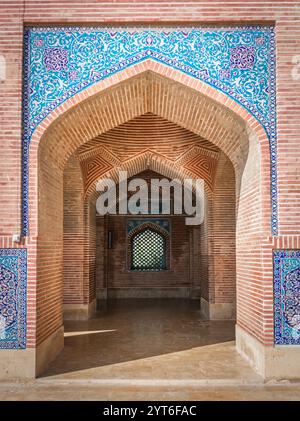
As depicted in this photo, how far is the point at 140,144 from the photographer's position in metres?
8.20

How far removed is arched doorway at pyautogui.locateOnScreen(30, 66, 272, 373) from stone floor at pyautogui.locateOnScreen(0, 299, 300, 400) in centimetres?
42

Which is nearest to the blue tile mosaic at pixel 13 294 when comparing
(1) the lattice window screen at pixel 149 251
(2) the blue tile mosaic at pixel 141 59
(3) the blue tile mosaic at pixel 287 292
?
(2) the blue tile mosaic at pixel 141 59

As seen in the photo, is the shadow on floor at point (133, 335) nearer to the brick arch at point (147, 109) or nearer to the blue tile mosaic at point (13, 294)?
the blue tile mosaic at point (13, 294)

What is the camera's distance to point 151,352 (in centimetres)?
575

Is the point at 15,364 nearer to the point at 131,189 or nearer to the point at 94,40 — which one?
the point at 94,40

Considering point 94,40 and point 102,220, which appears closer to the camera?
point 94,40

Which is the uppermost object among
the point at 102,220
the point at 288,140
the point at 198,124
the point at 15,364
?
the point at 198,124

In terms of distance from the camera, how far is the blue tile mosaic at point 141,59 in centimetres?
474

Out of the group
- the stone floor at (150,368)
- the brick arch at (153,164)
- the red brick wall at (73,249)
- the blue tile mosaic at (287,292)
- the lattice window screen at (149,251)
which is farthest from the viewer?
the lattice window screen at (149,251)

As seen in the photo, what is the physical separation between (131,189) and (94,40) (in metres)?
6.67

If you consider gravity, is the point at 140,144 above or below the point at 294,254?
above

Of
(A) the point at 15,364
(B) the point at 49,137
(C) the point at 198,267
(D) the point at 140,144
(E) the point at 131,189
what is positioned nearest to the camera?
(A) the point at 15,364

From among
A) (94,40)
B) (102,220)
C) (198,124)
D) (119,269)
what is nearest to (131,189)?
(102,220)

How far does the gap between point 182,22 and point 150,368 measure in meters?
3.97
